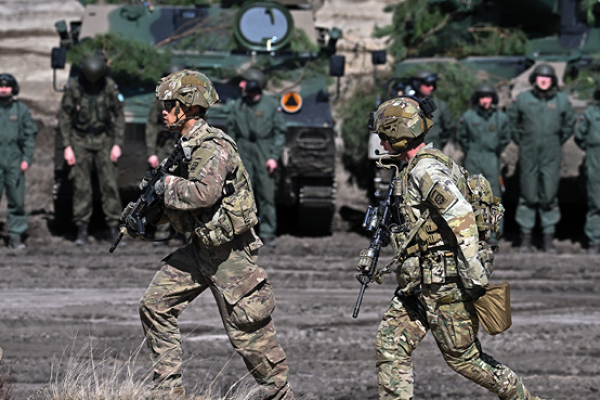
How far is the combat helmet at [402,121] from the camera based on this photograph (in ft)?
14.1

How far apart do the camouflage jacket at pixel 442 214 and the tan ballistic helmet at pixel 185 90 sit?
1.05 meters

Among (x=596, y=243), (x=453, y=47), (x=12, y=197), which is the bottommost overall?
(x=596, y=243)

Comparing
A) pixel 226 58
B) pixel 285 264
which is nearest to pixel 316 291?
pixel 285 264

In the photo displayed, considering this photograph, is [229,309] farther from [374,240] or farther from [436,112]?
[436,112]

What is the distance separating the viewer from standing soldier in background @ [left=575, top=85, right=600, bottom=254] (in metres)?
9.26

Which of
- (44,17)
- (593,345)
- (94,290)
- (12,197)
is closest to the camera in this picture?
(593,345)

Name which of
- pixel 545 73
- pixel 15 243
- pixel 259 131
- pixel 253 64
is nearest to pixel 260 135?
pixel 259 131

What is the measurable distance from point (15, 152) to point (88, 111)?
0.85 meters

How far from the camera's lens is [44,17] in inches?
742

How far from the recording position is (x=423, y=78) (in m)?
9.17

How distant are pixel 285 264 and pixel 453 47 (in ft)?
14.6

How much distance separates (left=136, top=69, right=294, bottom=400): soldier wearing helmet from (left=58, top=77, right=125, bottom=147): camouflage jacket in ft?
15.4

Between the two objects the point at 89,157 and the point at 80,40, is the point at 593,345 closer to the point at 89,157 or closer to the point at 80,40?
the point at 89,157

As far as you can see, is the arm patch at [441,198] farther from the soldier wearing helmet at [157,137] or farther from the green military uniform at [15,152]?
the green military uniform at [15,152]
